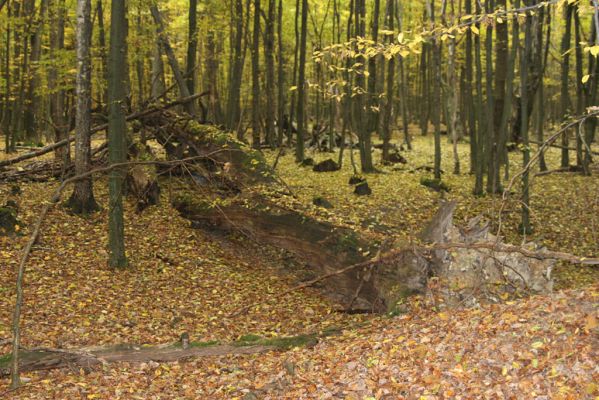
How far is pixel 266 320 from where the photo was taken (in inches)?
315

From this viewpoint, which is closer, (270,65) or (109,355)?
(109,355)

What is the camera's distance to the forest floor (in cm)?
488

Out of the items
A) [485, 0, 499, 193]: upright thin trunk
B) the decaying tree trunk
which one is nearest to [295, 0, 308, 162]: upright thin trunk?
[485, 0, 499, 193]: upright thin trunk

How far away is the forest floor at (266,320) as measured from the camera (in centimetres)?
488

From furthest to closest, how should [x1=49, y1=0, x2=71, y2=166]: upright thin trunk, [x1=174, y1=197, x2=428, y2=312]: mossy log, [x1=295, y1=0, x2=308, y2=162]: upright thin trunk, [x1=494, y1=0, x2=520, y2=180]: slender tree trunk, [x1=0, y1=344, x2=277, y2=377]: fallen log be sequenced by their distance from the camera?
[x1=295, y1=0, x2=308, y2=162]: upright thin trunk
[x1=494, y1=0, x2=520, y2=180]: slender tree trunk
[x1=49, y1=0, x2=71, y2=166]: upright thin trunk
[x1=174, y1=197, x2=428, y2=312]: mossy log
[x1=0, y1=344, x2=277, y2=377]: fallen log

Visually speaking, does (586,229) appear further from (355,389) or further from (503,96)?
(355,389)

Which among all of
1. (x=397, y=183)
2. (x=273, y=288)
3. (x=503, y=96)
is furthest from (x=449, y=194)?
(x=273, y=288)

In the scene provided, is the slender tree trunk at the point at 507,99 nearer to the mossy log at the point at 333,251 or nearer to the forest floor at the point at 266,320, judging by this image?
the forest floor at the point at 266,320

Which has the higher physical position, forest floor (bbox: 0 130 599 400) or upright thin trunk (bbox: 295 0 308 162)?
upright thin trunk (bbox: 295 0 308 162)

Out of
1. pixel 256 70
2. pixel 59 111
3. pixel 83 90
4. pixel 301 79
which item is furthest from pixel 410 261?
pixel 256 70

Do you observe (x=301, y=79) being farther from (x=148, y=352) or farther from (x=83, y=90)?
(x=148, y=352)

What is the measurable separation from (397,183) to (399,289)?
8.63m

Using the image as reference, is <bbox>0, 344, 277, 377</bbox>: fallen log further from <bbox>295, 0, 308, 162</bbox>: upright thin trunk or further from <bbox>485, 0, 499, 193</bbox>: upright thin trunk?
<bbox>295, 0, 308, 162</bbox>: upright thin trunk

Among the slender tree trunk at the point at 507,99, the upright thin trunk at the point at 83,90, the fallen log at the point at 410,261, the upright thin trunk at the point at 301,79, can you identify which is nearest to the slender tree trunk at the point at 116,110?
the upright thin trunk at the point at 83,90
